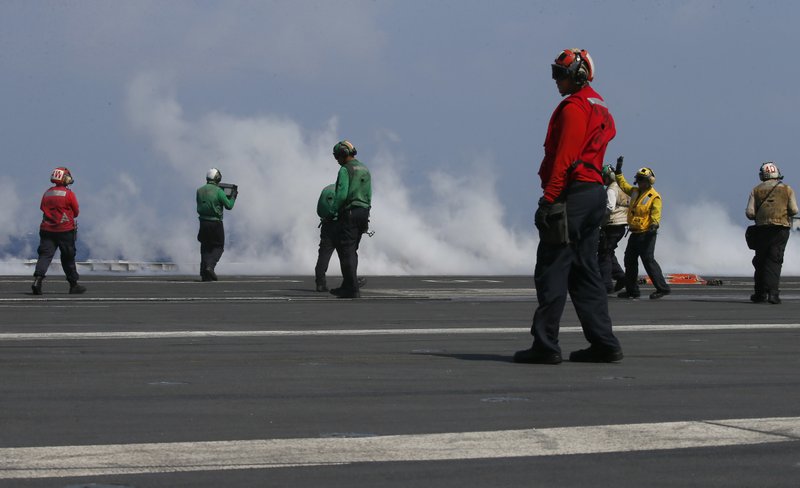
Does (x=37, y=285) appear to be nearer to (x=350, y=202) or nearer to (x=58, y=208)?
(x=58, y=208)

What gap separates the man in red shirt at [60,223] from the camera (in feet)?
62.8

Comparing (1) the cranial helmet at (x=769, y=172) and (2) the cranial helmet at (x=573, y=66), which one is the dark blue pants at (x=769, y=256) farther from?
(2) the cranial helmet at (x=573, y=66)

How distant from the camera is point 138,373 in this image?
7.43m

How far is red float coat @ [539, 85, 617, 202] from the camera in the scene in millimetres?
8117

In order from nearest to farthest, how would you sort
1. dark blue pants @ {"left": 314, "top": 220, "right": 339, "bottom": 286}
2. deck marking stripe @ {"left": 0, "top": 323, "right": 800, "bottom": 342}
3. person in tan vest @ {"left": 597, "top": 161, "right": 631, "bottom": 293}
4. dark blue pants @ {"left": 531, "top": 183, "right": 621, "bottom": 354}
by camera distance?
1. dark blue pants @ {"left": 531, "top": 183, "right": 621, "bottom": 354}
2. deck marking stripe @ {"left": 0, "top": 323, "right": 800, "bottom": 342}
3. person in tan vest @ {"left": 597, "top": 161, "right": 631, "bottom": 293}
4. dark blue pants @ {"left": 314, "top": 220, "right": 339, "bottom": 286}

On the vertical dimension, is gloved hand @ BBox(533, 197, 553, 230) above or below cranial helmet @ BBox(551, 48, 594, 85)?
below

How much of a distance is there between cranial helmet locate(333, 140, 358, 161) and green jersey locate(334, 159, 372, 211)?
0.16 meters

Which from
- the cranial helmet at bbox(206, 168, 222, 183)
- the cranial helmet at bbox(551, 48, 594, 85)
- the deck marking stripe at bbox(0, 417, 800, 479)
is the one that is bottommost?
the deck marking stripe at bbox(0, 417, 800, 479)

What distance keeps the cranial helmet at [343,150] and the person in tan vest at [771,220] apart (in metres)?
5.38

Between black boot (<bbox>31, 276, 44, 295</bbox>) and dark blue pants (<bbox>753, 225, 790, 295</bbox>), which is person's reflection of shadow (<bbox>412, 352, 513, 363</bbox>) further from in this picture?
black boot (<bbox>31, 276, 44, 295</bbox>)

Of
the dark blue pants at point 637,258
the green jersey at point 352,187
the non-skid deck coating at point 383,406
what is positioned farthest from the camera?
the dark blue pants at point 637,258

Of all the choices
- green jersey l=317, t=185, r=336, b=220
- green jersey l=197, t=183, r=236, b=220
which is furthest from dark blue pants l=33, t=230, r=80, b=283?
green jersey l=197, t=183, r=236, b=220

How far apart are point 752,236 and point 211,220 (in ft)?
37.1

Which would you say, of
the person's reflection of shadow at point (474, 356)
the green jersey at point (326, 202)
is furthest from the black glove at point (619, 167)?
the person's reflection of shadow at point (474, 356)
